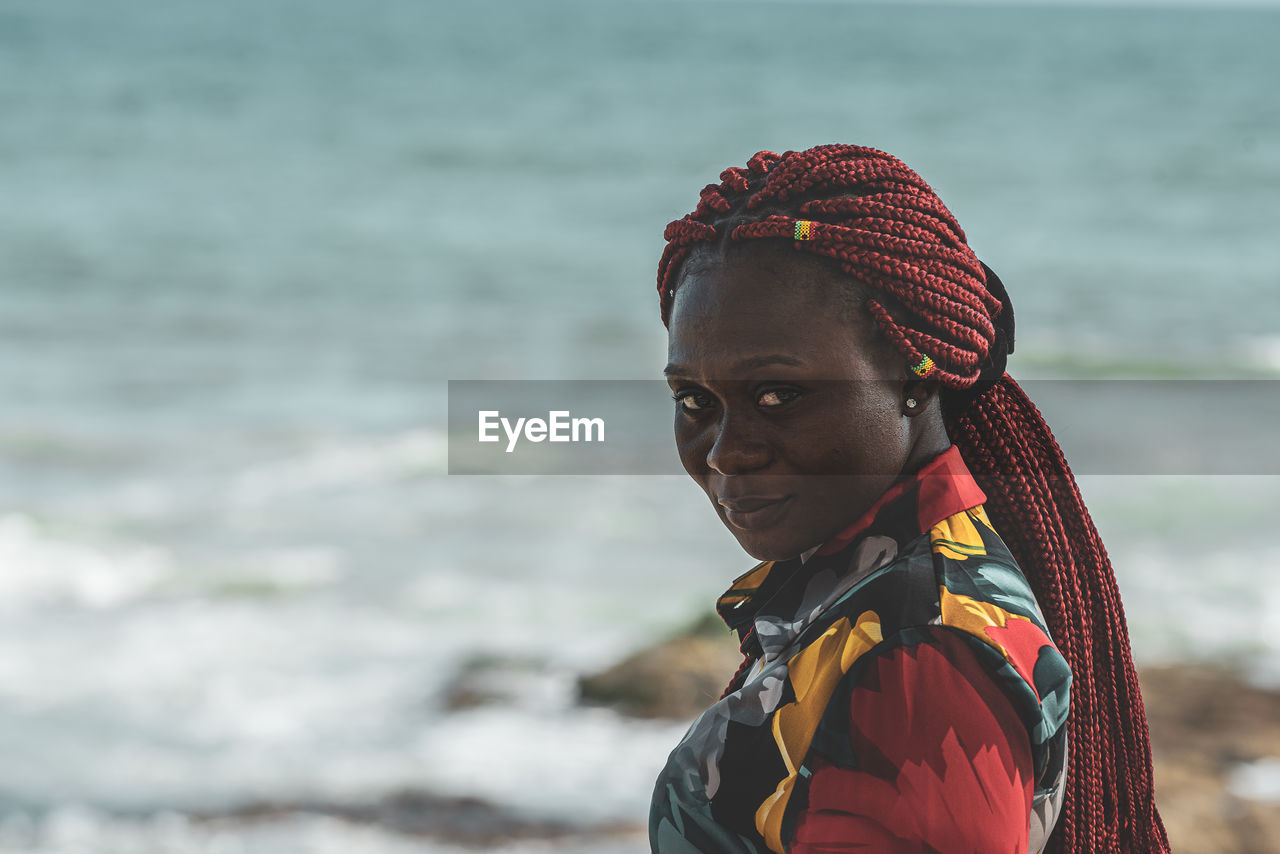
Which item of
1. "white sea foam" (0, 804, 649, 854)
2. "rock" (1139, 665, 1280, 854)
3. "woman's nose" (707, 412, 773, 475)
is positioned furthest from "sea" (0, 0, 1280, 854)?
"woman's nose" (707, 412, 773, 475)

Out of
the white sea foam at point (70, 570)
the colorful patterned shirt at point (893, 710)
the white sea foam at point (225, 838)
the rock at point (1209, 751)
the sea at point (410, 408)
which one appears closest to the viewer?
the colorful patterned shirt at point (893, 710)

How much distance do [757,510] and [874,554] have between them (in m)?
0.14

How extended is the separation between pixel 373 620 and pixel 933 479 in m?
6.89

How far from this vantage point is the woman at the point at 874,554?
1.28 meters

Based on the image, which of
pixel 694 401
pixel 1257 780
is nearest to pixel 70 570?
pixel 1257 780

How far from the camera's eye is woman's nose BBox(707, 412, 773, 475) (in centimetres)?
149

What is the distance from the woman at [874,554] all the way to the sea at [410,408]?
4.06 m

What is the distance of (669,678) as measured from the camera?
256 inches

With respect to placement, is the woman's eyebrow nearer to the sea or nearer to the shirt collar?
the shirt collar

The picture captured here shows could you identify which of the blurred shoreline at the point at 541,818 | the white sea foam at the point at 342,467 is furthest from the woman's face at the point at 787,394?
the white sea foam at the point at 342,467

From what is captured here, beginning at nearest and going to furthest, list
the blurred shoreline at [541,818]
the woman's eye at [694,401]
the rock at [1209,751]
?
the woman's eye at [694,401]
the rock at [1209,751]
the blurred shoreline at [541,818]

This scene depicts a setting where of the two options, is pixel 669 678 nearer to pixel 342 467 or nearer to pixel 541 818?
pixel 541 818

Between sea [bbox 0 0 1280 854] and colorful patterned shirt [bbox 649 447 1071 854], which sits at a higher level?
sea [bbox 0 0 1280 854]

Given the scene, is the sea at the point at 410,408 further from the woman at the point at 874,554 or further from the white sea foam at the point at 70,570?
the woman at the point at 874,554
